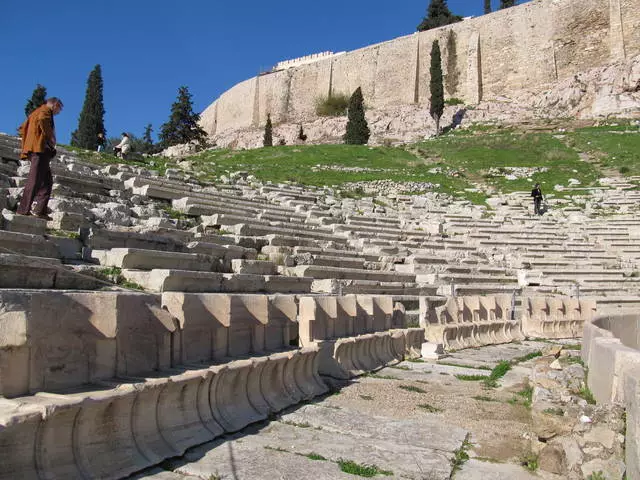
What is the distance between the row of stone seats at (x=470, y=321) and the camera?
30.2 feet

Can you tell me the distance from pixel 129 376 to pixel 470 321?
750 cm

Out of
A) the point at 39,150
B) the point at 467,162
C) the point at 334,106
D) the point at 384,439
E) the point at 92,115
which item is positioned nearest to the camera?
the point at 384,439

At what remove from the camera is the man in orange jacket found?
6.53m

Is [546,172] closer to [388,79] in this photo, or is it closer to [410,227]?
[410,227]

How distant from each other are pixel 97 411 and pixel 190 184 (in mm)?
11904

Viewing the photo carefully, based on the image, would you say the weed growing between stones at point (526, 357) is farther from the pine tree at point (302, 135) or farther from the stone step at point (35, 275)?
the pine tree at point (302, 135)

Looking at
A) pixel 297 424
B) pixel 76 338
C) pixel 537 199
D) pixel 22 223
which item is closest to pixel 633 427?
pixel 297 424

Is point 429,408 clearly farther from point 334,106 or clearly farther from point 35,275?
point 334,106

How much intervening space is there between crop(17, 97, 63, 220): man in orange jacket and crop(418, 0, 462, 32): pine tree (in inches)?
2495

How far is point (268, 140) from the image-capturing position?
1813 inches

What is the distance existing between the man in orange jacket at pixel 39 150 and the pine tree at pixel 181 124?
38085mm

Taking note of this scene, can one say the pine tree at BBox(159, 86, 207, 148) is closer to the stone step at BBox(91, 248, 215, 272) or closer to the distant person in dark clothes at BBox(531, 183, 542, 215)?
the distant person in dark clothes at BBox(531, 183, 542, 215)

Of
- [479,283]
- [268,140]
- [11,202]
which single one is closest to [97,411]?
[11,202]

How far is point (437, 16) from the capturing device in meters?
65.2
